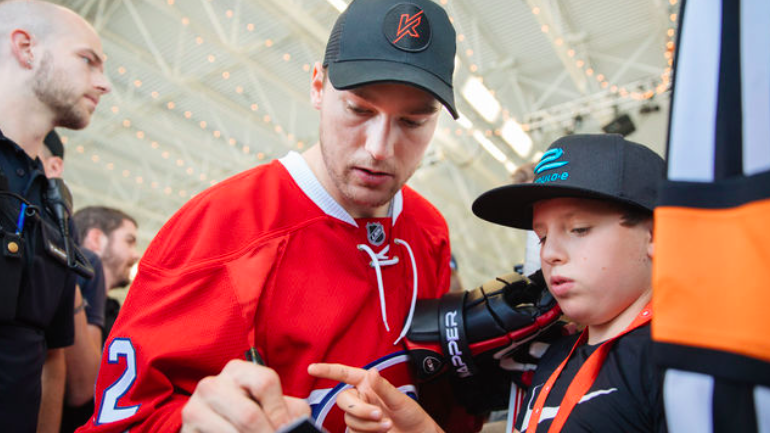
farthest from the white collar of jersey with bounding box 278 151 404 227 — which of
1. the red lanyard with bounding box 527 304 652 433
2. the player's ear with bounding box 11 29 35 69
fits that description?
the player's ear with bounding box 11 29 35 69

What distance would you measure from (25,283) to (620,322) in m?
1.54

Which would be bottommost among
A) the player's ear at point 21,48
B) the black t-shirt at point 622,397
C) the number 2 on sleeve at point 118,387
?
the number 2 on sleeve at point 118,387

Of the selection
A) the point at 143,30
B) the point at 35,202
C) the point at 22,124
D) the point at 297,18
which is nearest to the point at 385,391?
the point at 35,202

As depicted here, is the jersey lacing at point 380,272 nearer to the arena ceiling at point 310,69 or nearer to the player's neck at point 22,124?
the player's neck at point 22,124

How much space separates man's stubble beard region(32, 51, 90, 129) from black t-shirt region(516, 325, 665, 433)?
5.61 ft

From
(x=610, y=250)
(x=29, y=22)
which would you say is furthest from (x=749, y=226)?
(x=29, y=22)

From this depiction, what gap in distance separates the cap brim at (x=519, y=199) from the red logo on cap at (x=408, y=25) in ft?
1.42

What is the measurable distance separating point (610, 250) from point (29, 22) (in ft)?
6.27

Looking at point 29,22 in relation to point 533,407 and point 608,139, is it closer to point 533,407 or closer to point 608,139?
point 608,139

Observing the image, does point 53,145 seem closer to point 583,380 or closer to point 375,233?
point 375,233

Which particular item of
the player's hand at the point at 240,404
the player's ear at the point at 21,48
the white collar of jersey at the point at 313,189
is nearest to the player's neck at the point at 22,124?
the player's ear at the point at 21,48

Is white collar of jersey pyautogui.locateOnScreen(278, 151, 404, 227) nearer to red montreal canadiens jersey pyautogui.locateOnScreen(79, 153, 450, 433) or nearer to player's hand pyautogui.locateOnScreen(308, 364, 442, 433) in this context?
red montreal canadiens jersey pyautogui.locateOnScreen(79, 153, 450, 433)

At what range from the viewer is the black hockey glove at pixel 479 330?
4.29ft

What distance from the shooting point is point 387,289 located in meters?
1.38
